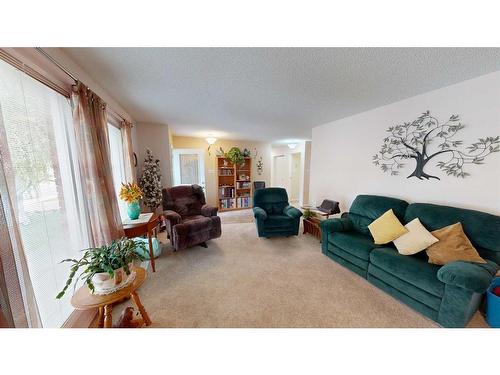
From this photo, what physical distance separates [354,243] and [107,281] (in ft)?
7.79

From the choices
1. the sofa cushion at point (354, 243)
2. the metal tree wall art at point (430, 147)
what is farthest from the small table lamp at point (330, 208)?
the metal tree wall art at point (430, 147)

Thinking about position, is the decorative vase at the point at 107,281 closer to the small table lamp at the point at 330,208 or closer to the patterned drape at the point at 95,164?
the patterned drape at the point at 95,164

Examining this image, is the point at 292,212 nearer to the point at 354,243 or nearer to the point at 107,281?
the point at 354,243

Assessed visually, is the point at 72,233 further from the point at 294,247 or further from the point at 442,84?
the point at 442,84

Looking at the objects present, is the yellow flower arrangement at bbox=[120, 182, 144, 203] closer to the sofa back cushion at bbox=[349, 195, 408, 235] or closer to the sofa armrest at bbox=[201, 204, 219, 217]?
the sofa armrest at bbox=[201, 204, 219, 217]

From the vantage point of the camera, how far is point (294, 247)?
263 centimetres

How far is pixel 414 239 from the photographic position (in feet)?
5.39

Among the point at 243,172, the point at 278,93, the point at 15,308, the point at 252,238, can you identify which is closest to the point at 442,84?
the point at 278,93

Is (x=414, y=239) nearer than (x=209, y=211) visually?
Yes

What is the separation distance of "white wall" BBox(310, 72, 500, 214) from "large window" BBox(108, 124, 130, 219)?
367cm

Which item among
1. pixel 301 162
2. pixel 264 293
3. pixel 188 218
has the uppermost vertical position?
pixel 301 162

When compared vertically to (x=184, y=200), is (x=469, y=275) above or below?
below

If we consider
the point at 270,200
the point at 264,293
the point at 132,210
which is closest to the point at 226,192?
the point at 270,200

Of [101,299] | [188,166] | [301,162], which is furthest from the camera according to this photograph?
[301,162]
